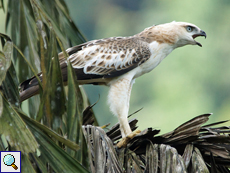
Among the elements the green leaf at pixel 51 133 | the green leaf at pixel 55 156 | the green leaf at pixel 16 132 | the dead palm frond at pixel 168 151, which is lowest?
the dead palm frond at pixel 168 151

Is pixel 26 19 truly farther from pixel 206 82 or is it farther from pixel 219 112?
pixel 206 82

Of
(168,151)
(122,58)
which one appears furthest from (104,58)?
(168,151)

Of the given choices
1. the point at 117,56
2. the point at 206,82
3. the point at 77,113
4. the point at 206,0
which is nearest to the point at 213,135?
the point at 77,113

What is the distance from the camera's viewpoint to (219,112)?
21844mm

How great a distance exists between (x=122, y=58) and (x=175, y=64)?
1744 cm

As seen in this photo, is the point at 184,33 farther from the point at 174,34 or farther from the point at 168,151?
the point at 168,151

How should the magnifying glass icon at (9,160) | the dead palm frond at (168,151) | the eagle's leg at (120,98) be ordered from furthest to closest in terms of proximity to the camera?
the eagle's leg at (120,98) < the dead palm frond at (168,151) < the magnifying glass icon at (9,160)

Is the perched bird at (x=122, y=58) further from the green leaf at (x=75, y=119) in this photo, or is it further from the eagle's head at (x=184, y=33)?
the green leaf at (x=75, y=119)

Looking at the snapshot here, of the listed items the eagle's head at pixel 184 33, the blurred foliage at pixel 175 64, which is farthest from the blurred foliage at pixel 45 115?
the blurred foliage at pixel 175 64

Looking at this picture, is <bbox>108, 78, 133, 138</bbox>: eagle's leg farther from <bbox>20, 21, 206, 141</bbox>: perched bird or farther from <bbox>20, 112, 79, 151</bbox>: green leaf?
<bbox>20, 112, 79, 151</bbox>: green leaf

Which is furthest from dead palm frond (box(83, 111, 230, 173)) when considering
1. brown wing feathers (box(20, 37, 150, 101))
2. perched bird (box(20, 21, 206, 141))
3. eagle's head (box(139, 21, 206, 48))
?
eagle's head (box(139, 21, 206, 48))

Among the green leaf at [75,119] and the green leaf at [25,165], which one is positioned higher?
the green leaf at [75,119]

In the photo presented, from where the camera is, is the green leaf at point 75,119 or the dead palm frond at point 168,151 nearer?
the green leaf at point 75,119

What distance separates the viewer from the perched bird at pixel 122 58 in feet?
14.1
